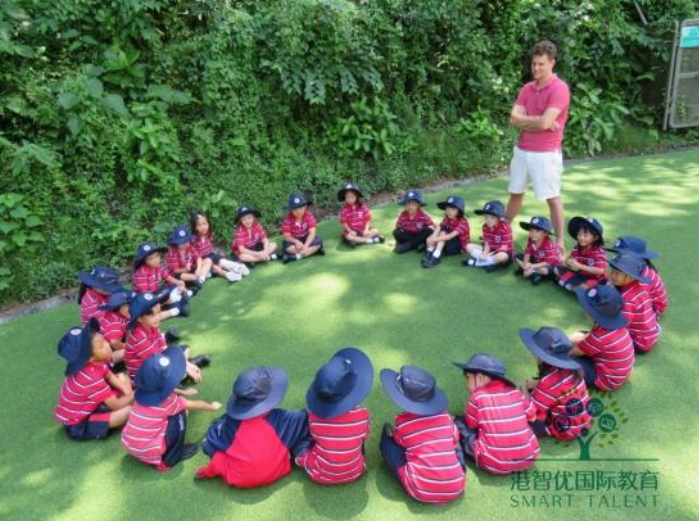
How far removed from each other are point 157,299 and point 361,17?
20.1ft

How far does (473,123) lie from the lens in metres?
9.56

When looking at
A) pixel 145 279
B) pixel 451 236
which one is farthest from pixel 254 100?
pixel 451 236

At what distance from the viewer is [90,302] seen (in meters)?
4.96

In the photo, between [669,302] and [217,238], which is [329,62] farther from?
[669,302]

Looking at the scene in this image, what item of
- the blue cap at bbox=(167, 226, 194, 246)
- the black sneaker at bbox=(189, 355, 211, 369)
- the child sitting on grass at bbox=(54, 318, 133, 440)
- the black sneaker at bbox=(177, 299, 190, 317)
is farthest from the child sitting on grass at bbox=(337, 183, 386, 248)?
the child sitting on grass at bbox=(54, 318, 133, 440)

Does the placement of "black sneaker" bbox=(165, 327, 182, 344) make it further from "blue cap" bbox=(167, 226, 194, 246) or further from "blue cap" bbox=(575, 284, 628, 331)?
"blue cap" bbox=(575, 284, 628, 331)

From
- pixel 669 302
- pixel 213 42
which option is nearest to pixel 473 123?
pixel 213 42

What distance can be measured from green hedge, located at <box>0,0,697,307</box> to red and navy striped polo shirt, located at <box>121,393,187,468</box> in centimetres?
336

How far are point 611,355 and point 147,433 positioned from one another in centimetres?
319

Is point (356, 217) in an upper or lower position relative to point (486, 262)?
upper

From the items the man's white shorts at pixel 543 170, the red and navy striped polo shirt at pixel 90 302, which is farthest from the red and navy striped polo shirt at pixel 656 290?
the red and navy striped polo shirt at pixel 90 302

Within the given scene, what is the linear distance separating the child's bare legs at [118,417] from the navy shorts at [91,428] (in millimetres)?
27

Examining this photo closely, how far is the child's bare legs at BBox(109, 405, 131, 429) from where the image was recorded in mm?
3863

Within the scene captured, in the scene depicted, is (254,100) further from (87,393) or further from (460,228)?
(87,393)
